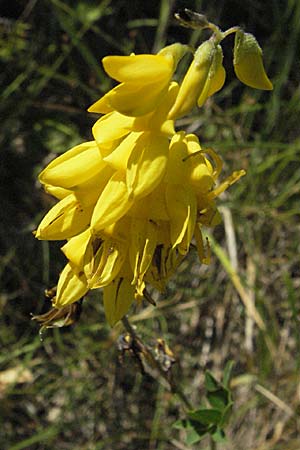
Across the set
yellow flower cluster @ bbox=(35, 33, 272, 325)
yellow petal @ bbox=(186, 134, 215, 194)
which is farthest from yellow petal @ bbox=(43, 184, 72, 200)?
yellow petal @ bbox=(186, 134, 215, 194)

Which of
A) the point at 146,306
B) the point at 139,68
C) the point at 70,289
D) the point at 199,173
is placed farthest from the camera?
the point at 146,306

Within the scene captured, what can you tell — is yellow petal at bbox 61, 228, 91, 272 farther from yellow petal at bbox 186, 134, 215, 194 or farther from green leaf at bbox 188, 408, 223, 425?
green leaf at bbox 188, 408, 223, 425

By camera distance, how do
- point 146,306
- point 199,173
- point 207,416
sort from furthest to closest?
point 146,306
point 207,416
point 199,173

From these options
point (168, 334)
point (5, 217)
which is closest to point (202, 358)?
point (168, 334)

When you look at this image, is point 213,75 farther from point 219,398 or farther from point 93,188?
point 219,398

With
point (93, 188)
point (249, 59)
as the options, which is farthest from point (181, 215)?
point (249, 59)

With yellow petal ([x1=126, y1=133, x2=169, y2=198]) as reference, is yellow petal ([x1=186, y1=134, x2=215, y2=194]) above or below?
below
